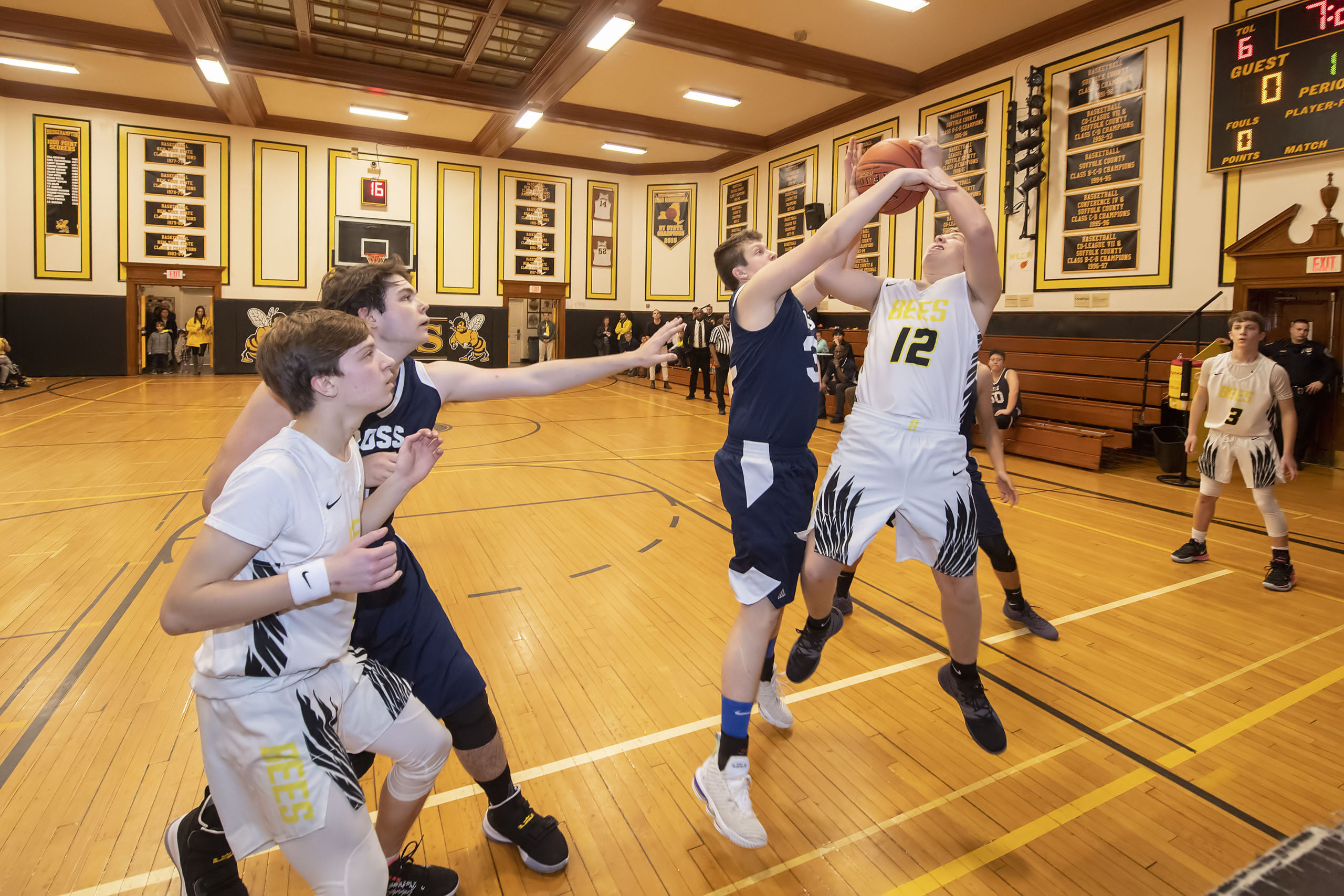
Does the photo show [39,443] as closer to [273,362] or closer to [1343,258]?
→ [273,362]

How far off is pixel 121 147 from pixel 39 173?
1550 mm

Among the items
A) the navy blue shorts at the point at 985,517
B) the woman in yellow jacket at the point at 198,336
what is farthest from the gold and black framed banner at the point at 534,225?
the navy blue shorts at the point at 985,517

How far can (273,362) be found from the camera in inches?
61.0

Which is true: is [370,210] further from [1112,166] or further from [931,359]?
[931,359]

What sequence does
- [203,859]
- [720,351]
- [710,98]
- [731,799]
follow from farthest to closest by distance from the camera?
[710,98] < [720,351] < [731,799] < [203,859]

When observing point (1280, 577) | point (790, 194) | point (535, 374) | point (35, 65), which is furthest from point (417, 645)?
point (35, 65)

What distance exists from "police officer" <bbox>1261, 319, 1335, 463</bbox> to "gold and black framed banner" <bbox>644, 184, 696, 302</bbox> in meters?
13.2

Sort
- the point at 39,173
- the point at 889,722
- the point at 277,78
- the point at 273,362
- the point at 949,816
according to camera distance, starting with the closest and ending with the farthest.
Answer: the point at 273,362 → the point at 949,816 → the point at 889,722 → the point at 277,78 → the point at 39,173

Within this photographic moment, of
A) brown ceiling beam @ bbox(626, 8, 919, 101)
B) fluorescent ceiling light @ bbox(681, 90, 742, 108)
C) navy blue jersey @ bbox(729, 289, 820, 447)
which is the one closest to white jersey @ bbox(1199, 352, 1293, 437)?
navy blue jersey @ bbox(729, 289, 820, 447)

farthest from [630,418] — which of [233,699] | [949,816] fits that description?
[233,699]

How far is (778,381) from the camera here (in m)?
2.39

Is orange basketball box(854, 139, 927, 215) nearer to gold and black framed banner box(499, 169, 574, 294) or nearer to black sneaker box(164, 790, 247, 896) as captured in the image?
black sneaker box(164, 790, 247, 896)

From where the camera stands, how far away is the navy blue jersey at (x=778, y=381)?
7.82 feet

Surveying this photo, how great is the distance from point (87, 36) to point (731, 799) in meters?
15.4
